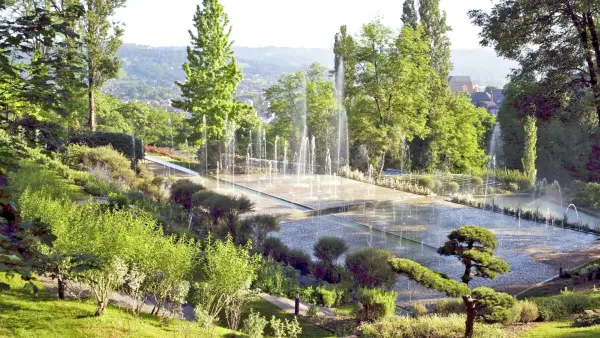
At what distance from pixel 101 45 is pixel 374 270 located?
18.3 metres

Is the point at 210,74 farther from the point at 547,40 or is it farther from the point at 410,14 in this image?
the point at 547,40

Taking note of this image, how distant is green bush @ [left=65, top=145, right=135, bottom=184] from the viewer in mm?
17781

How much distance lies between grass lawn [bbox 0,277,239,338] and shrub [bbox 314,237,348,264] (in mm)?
4471

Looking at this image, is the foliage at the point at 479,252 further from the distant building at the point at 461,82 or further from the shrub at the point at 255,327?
the distant building at the point at 461,82

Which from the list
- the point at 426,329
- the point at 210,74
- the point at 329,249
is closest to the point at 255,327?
the point at 426,329

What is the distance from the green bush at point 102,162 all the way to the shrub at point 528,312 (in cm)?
1329

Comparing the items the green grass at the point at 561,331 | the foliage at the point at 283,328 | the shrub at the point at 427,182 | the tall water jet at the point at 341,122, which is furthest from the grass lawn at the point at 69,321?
the tall water jet at the point at 341,122

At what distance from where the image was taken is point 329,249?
11.1m

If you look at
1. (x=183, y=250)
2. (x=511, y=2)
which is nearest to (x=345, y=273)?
(x=183, y=250)

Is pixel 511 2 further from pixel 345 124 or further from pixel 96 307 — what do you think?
pixel 345 124

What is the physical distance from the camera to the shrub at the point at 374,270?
380 inches

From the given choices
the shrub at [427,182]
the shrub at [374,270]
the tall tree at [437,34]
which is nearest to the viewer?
Answer: the shrub at [374,270]

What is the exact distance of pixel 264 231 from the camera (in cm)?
1228

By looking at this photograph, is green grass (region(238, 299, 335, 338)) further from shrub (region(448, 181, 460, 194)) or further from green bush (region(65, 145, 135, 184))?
shrub (region(448, 181, 460, 194))
